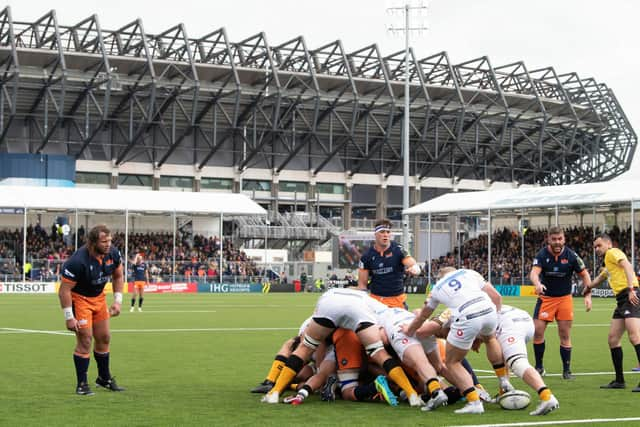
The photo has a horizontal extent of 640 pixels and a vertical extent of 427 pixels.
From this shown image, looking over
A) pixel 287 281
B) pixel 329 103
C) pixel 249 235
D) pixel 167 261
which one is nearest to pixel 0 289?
pixel 167 261

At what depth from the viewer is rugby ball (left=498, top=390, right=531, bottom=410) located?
10.6 m

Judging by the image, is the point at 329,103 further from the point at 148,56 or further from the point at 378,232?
the point at 378,232

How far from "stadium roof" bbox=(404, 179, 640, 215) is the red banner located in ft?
46.7

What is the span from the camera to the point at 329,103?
84.5 metres

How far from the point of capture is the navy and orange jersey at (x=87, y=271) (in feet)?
38.6

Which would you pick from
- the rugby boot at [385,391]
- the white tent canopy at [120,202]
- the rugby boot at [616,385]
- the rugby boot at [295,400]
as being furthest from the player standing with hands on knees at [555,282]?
the white tent canopy at [120,202]

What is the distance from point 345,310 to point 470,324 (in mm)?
1417

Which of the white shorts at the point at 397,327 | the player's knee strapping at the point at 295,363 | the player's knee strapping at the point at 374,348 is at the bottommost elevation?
the player's knee strapping at the point at 295,363

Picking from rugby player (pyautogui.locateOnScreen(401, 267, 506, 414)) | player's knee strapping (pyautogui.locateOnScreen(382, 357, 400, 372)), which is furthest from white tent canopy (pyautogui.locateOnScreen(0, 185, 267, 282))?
rugby player (pyautogui.locateOnScreen(401, 267, 506, 414))

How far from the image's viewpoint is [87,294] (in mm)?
11984

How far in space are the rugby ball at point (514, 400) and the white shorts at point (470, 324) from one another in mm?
676

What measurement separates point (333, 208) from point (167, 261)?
105ft

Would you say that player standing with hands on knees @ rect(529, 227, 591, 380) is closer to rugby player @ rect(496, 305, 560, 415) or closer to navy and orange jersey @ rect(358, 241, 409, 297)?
navy and orange jersey @ rect(358, 241, 409, 297)

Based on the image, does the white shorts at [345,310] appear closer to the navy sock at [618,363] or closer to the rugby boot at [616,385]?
the rugby boot at [616,385]
